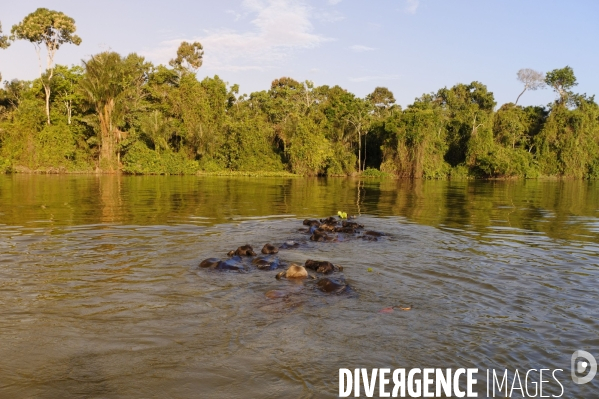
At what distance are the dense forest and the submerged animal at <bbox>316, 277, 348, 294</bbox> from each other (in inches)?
1719

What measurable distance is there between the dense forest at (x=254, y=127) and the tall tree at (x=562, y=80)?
0.42ft

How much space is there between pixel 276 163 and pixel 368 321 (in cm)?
5046

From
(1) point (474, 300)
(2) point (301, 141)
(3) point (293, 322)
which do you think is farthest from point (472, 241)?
(2) point (301, 141)

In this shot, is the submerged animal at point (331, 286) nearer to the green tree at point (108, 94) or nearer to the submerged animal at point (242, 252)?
the submerged animal at point (242, 252)

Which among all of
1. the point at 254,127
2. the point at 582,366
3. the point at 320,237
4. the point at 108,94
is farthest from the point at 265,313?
the point at 254,127

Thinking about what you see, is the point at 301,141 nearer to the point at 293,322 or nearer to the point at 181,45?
the point at 181,45

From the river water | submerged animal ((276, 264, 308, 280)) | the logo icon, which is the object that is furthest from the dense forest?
the logo icon

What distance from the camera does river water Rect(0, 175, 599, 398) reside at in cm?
409

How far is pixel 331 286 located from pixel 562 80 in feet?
211

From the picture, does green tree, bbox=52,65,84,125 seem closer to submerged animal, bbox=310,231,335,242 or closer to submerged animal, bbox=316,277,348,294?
submerged animal, bbox=310,231,335,242

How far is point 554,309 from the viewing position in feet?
19.7

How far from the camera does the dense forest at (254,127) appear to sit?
46469 mm

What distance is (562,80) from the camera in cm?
5856

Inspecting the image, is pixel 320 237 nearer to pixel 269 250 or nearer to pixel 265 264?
pixel 269 250
